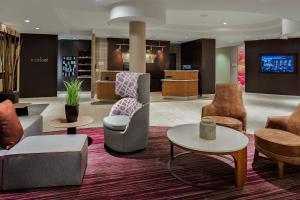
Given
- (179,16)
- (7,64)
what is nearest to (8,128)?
(7,64)

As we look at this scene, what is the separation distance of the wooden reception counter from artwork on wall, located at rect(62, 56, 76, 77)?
572 centimetres

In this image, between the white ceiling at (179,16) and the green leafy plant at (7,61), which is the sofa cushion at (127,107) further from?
the green leafy plant at (7,61)

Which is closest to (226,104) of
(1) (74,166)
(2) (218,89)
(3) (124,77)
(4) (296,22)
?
(2) (218,89)

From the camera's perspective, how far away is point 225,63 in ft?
52.5

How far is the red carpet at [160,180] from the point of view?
2.47 m

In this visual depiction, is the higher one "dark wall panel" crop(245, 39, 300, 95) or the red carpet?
"dark wall panel" crop(245, 39, 300, 95)

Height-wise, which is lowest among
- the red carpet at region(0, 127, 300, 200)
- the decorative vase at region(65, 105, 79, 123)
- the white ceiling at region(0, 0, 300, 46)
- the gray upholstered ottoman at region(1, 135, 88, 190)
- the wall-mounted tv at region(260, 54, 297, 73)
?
the red carpet at region(0, 127, 300, 200)

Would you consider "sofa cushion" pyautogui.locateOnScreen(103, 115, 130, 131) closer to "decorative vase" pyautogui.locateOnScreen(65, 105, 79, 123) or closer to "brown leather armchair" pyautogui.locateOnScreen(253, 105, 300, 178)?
"decorative vase" pyautogui.locateOnScreen(65, 105, 79, 123)

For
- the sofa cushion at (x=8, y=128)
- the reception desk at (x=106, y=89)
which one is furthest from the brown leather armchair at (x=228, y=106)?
the reception desk at (x=106, y=89)

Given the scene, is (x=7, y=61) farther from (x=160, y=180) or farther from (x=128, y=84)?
(x=160, y=180)

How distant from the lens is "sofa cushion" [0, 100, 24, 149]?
2650mm

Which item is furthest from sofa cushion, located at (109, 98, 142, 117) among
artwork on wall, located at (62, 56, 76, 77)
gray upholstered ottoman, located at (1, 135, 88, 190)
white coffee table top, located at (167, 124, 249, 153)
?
artwork on wall, located at (62, 56, 76, 77)

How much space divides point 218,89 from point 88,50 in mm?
10492

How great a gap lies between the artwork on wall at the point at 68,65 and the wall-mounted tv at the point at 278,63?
10.1 m
